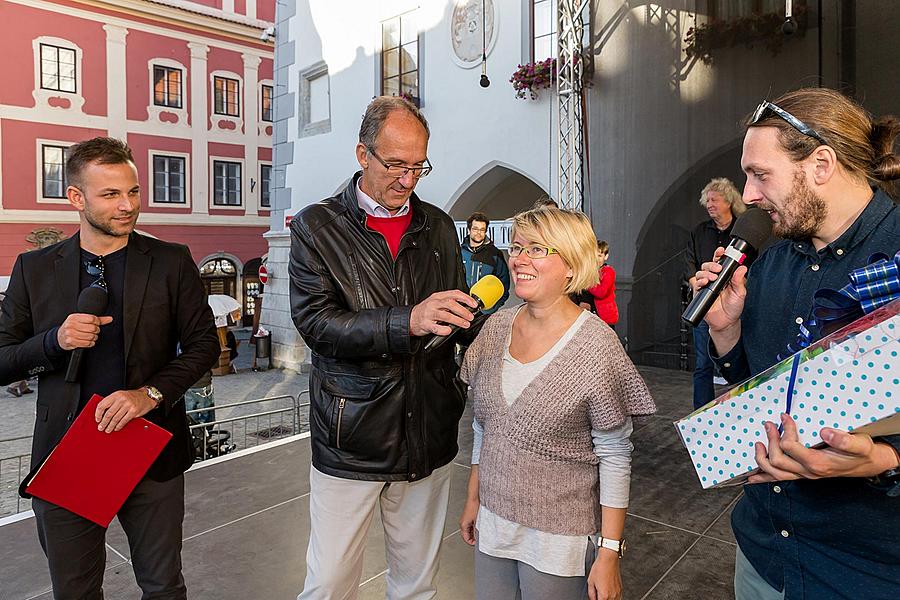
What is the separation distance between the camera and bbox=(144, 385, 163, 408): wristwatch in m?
1.88

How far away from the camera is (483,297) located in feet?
5.40

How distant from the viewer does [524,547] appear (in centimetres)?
163

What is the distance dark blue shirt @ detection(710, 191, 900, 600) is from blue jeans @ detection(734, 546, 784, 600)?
0.03 metres

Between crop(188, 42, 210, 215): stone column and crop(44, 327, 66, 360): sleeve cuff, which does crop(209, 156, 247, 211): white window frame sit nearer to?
crop(188, 42, 210, 215): stone column

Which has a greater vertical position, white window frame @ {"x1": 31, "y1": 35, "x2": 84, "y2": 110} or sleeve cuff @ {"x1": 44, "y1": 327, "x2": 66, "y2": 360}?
white window frame @ {"x1": 31, "y1": 35, "x2": 84, "y2": 110}

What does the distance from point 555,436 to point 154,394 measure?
1.21 metres

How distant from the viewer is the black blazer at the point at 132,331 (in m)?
1.86

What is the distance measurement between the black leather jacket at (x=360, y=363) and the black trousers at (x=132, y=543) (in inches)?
20.8

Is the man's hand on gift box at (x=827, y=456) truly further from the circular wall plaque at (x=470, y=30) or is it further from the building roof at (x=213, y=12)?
the building roof at (x=213, y=12)

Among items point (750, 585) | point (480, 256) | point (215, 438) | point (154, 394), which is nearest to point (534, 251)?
point (750, 585)

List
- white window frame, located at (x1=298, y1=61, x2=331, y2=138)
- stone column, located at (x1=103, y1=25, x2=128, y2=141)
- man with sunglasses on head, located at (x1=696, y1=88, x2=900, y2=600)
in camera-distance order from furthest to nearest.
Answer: stone column, located at (x1=103, y1=25, x2=128, y2=141) → white window frame, located at (x1=298, y1=61, x2=331, y2=138) → man with sunglasses on head, located at (x1=696, y1=88, x2=900, y2=600)

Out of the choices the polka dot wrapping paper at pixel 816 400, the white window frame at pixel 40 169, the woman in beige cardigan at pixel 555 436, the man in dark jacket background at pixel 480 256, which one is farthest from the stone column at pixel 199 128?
the polka dot wrapping paper at pixel 816 400

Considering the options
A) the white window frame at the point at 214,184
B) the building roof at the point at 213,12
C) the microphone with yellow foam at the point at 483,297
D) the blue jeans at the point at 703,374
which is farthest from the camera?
the white window frame at the point at 214,184

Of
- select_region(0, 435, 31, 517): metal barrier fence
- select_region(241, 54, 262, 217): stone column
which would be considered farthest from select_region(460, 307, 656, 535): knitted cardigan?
select_region(241, 54, 262, 217): stone column
